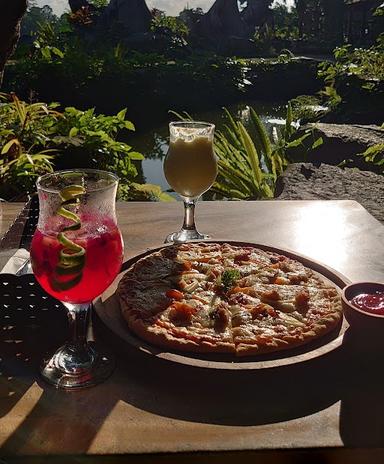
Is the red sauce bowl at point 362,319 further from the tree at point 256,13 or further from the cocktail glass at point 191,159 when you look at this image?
the tree at point 256,13

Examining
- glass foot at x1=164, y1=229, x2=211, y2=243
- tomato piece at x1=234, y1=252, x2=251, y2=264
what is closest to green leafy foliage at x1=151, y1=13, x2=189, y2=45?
glass foot at x1=164, y1=229, x2=211, y2=243

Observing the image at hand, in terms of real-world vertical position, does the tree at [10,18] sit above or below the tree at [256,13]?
below

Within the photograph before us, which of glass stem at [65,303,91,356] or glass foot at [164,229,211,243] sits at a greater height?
glass stem at [65,303,91,356]

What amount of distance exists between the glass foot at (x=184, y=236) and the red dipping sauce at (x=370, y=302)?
77 centimetres

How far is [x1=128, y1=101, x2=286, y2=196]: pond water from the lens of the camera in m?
8.72

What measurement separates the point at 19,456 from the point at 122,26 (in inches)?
883

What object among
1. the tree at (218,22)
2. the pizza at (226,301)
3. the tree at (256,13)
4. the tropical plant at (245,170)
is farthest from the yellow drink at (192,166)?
the tree at (256,13)

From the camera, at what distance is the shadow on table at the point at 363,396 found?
106cm

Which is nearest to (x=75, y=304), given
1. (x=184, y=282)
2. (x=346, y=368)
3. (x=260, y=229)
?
(x=184, y=282)

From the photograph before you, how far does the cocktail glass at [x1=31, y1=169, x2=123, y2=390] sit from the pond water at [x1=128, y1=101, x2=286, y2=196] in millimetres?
5984

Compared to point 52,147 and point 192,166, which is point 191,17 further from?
point 192,166

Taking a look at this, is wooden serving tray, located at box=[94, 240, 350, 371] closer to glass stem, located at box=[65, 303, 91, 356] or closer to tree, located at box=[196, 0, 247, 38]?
glass stem, located at box=[65, 303, 91, 356]

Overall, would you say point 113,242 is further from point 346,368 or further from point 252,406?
point 346,368

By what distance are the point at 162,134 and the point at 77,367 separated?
431 inches
